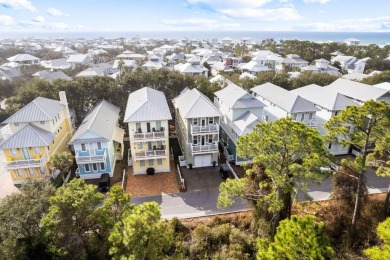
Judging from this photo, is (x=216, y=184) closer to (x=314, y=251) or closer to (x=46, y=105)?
(x=314, y=251)

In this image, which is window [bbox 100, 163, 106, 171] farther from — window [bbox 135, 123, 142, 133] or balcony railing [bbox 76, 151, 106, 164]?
window [bbox 135, 123, 142, 133]

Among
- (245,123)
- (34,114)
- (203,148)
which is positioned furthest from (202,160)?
(34,114)

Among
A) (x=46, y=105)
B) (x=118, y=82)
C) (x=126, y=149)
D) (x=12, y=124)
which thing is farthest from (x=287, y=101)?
(x=12, y=124)

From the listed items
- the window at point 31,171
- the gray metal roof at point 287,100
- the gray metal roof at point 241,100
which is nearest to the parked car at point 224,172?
the gray metal roof at point 241,100

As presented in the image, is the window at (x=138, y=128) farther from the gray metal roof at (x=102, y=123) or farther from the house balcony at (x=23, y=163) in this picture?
the house balcony at (x=23, y=163)

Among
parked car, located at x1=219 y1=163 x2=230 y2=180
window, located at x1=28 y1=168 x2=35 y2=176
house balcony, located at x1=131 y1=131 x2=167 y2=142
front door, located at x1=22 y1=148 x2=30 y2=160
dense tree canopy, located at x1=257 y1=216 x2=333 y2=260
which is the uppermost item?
dense tree canopy, located at x1=257 y1=216 x2=333 y2=260

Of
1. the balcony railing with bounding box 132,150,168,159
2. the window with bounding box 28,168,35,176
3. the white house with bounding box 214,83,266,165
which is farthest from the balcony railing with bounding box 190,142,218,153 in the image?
the window with bounding box 28,168,35,176
